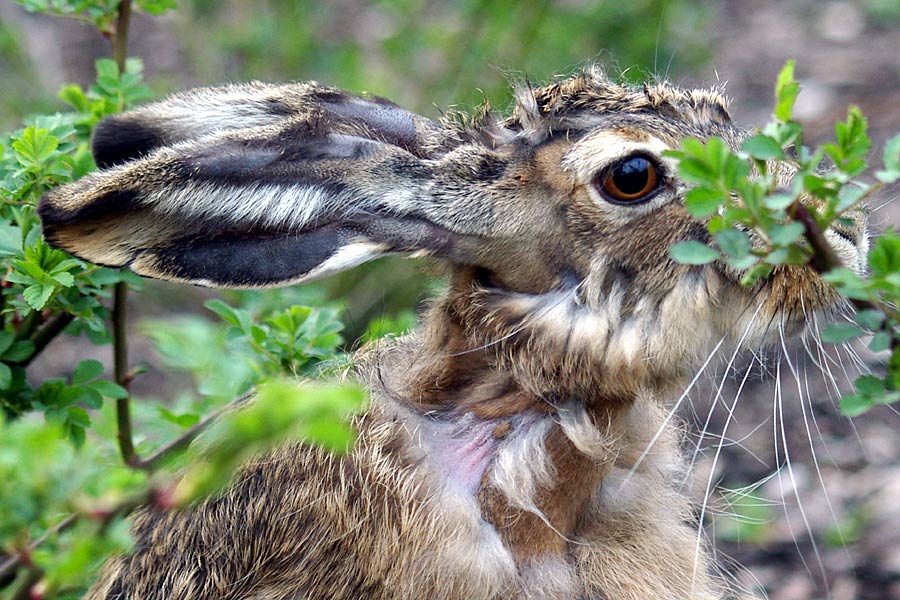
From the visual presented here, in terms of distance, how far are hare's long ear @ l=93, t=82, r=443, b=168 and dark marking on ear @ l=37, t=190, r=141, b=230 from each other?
30 cm

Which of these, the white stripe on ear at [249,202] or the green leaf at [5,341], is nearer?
the white stripe on ear at [249,202]

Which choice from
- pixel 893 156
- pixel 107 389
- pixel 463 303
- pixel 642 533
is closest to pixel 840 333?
pixel 893 156

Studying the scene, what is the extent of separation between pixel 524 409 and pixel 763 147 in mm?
1306

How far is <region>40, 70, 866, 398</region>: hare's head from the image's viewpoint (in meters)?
3.01

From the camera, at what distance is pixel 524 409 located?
11.0 ft

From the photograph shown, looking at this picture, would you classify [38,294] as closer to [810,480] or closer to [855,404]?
[855,404]

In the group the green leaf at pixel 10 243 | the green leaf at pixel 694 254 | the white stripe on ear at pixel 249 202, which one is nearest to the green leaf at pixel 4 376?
the green leaf at pixel 10 243

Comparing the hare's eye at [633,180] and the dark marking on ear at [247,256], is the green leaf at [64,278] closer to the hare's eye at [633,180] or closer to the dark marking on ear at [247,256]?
the dark marking on ear at [247,256]

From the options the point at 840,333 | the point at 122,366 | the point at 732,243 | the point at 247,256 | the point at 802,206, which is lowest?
the point at 122,366

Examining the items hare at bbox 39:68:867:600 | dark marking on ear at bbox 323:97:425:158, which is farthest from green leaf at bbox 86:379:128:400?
dark marking on ear at bbox 323:97:425:158

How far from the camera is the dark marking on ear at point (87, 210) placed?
2770 mm

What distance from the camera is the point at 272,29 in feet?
23.9

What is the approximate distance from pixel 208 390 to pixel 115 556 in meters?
0.66

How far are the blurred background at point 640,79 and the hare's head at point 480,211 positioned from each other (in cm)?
34
